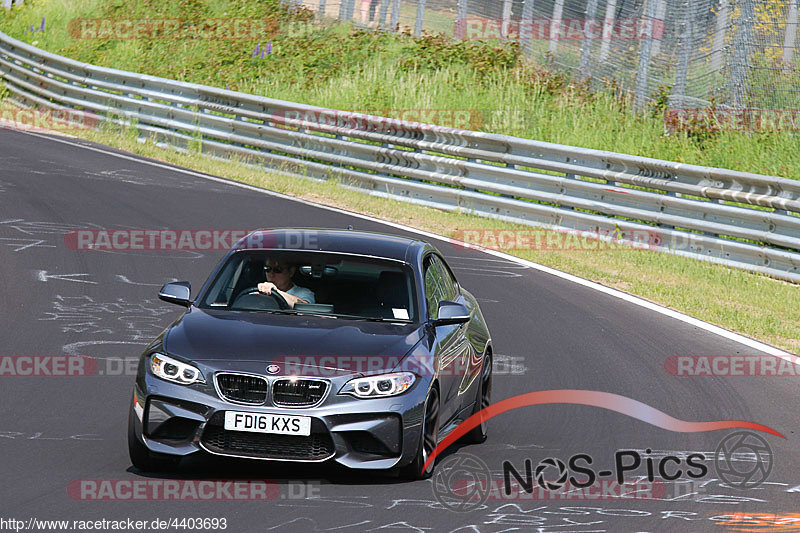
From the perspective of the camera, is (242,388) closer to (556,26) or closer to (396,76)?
(556,26)

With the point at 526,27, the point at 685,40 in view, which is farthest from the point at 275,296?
the point at 526,27

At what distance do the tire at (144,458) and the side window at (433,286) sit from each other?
6.83 feet

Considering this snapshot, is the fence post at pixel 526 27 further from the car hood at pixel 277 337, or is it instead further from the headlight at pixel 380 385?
the headlight at pixel 380 385

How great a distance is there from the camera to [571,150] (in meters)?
18.5

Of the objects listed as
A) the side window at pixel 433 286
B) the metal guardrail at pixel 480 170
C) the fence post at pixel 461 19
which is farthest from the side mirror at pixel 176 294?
the fence post at pixel 461 19

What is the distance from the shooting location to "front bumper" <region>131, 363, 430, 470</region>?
6.78m

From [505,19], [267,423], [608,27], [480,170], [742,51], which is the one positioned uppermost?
[505,19]

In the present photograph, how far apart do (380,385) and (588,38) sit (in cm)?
1852

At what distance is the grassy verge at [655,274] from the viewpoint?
13.6 meters

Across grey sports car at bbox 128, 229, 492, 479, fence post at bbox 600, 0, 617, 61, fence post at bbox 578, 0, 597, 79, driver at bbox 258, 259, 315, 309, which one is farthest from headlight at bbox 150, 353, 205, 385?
fence post at bbox 578, 0, 597, 79

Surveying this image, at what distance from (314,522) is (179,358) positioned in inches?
56.3

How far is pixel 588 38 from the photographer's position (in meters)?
24.4

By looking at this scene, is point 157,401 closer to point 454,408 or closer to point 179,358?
point 179,358

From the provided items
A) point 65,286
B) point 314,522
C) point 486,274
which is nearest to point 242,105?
point 486,274
